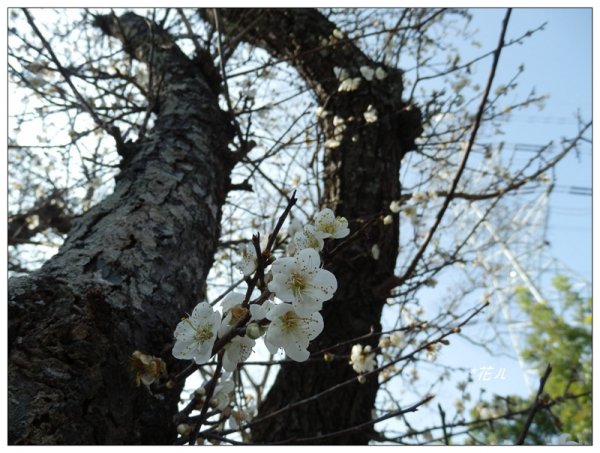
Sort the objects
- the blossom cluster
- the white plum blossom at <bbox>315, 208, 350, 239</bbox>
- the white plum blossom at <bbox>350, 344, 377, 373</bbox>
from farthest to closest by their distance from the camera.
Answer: the white plum blossom at <bbox>350, 344, 377, 373</bbox> → the white plum blossom at <bbox>315, 208, 350, 239</bbox> → the blossom cluster

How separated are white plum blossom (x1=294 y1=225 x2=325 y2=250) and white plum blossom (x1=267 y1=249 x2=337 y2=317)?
134mm

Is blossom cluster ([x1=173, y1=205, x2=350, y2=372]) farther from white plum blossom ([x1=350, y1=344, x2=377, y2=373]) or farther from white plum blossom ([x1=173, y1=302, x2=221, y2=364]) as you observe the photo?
white plum blossom ([x1=350, y1=344, x2=377, y2=373])

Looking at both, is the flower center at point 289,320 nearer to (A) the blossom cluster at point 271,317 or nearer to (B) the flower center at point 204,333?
(A) the blossom cluster at point 271,317

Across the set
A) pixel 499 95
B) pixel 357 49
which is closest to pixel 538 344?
pixel 499 95

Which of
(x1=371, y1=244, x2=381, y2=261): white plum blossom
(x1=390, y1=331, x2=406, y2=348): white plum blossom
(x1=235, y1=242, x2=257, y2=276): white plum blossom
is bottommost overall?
(x1=235, y1=242, x2=257, y2=276): white plum blossom

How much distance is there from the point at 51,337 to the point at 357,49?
2.41 metres

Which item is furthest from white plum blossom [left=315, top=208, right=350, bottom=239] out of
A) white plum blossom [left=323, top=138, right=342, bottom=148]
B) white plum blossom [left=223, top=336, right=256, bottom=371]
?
white plum blossom [left=323, top=138, right=342, bottom=148]

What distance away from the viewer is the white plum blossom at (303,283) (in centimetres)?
73

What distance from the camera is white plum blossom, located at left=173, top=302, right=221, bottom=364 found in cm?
81

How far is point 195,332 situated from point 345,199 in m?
1.55

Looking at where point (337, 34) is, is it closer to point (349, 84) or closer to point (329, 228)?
point (349, 84)

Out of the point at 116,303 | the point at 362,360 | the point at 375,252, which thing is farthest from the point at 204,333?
the point at 375,252

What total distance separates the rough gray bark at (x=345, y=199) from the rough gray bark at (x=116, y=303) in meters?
0.58

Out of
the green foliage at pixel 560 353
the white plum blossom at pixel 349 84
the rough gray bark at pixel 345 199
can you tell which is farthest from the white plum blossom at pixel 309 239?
the green foliage at pixel 560 353
